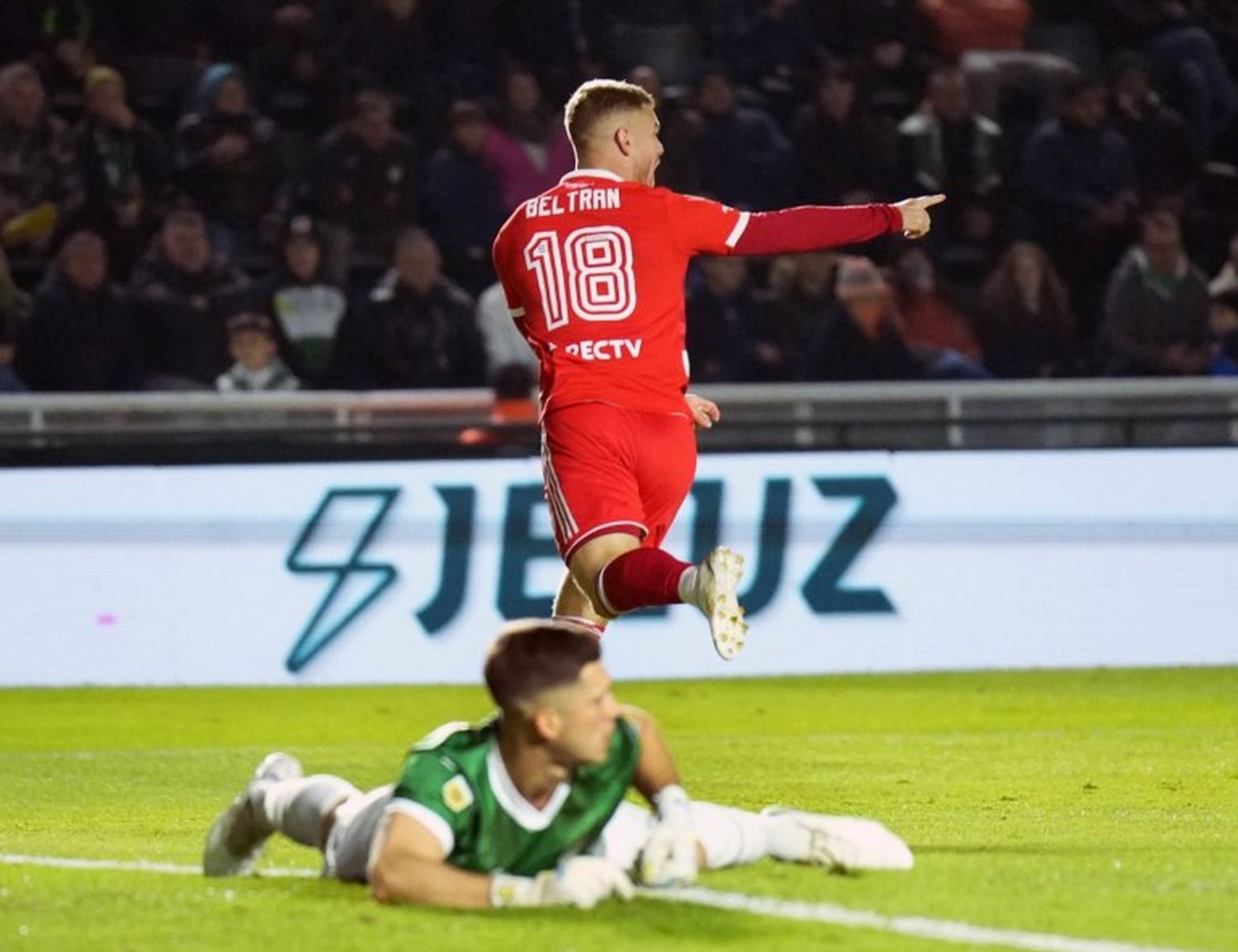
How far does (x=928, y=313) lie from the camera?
669 inches

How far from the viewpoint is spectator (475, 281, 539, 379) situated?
15859 millimetres

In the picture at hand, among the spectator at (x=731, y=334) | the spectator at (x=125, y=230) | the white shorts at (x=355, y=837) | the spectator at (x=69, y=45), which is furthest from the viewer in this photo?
the spectator at (x=69, y=45)

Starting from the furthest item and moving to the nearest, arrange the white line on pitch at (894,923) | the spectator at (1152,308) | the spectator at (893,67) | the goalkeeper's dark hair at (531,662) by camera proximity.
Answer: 1. the spectator at (893,67)
2. the spectator at (1152,308)
3. the goalkeeper's dark hair at (531,662)
4. the white line on pitch at (894,923)

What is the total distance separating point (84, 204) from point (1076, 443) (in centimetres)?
653

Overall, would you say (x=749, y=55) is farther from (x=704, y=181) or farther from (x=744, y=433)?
(x=744, y=433)

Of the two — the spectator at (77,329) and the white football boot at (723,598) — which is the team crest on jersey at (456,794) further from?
the spectator at (77,329)

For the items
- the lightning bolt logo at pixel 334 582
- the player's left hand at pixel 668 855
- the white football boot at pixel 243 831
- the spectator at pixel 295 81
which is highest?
the spectator at pixel 295 81

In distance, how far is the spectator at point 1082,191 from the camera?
17719 millimetres

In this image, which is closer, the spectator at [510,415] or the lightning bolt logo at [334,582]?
the lightning bolt logo at [334,582]

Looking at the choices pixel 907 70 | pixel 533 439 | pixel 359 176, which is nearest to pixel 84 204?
pixel 359 176

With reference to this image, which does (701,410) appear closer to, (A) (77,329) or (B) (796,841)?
(B) (796,841)

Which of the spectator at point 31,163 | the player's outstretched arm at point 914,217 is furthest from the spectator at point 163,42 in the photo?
the player's outstretched arm at point 914,217

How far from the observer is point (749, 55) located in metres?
18.8

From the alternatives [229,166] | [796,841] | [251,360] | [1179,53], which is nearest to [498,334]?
[251,360]
